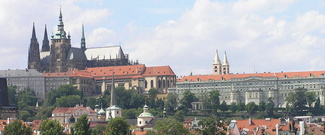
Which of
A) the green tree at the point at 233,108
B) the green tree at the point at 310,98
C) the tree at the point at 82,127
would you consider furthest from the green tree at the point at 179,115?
the tree at the point at 82,127

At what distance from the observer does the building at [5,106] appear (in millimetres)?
133175

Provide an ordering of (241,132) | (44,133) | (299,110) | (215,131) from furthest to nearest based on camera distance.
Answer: (299,110) < (241,132) < (44,133) < (215,131)

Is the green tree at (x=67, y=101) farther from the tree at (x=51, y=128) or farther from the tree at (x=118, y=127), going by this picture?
the tree at (x=118, y=127)

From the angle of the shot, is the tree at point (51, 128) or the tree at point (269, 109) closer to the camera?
the tree at point (51, 128)

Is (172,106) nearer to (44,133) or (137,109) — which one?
(137,109)

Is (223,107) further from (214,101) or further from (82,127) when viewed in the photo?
(82,127)

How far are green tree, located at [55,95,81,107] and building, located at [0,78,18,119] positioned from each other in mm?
49149

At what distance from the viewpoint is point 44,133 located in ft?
266

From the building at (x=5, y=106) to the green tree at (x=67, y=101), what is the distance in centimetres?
4915

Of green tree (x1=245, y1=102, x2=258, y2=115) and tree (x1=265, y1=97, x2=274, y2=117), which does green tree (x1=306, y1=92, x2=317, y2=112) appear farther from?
green tree (x1=245, y1=102, x2=258, y2=115)

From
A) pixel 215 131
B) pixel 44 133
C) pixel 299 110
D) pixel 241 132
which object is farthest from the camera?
pixel 299 110

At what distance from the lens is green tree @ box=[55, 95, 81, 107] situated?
192 m

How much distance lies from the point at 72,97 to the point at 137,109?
12.4 m

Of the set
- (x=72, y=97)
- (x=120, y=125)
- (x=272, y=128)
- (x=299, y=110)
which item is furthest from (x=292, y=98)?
(x=120, y=125)
